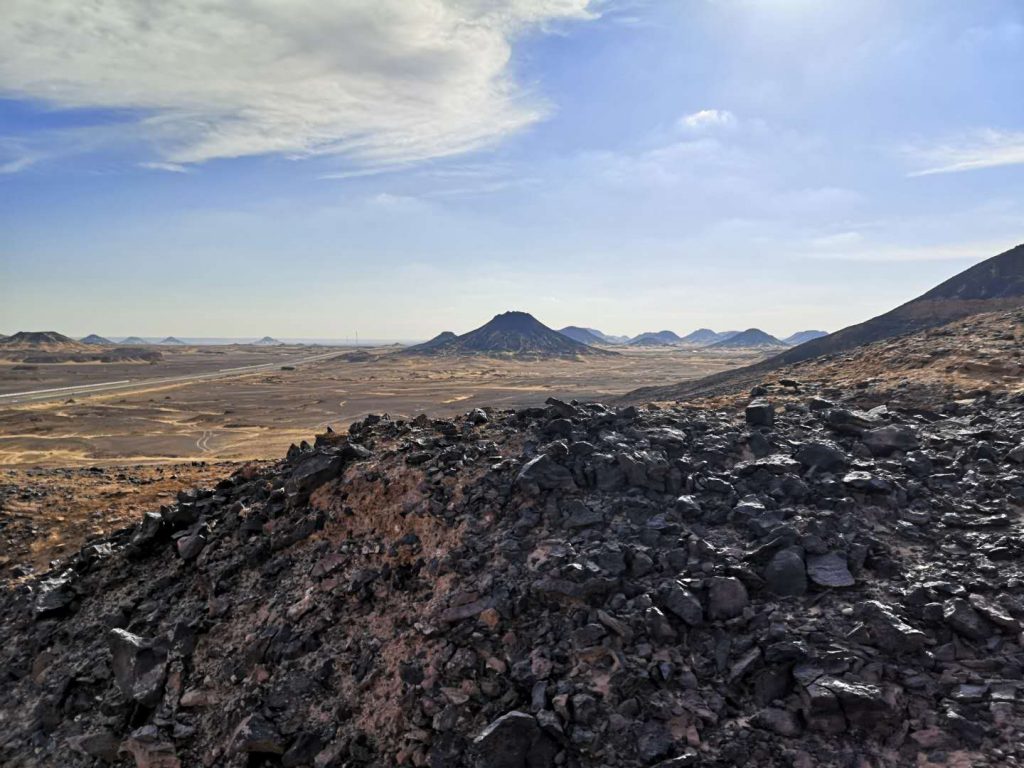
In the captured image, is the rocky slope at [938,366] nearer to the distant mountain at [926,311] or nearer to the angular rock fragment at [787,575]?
the angular rock fragment at [787,575]

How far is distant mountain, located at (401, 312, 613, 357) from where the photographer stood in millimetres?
166250

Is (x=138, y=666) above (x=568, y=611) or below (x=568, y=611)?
below

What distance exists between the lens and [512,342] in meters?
176

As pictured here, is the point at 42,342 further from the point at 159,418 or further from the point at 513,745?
the point at 513,745

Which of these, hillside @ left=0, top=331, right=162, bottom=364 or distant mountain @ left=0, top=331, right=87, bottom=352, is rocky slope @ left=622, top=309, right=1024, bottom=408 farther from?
distant mountain @ left=0, top=331, right=87, bottom=352

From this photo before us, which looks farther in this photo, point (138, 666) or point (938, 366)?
point (938, 366)

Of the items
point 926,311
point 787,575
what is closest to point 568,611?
point 787,575

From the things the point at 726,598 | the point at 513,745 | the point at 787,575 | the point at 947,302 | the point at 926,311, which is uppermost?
the point at 947,302

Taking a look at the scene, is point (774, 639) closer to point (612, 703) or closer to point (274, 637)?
point (612, 703)

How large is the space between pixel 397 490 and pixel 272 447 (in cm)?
3277

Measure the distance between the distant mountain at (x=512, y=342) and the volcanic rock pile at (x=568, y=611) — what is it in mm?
142329

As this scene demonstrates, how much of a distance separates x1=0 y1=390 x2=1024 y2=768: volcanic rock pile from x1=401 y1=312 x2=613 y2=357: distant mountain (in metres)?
142

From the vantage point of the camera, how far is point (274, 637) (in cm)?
812

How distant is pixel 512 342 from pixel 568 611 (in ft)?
556
